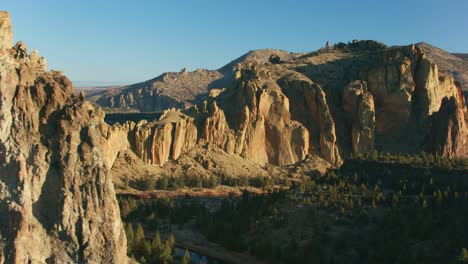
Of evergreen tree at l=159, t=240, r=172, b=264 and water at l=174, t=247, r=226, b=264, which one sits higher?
evergreen tree at l=159, t=240, r=172, b=264

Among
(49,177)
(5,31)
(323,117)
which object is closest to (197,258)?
(49,177)

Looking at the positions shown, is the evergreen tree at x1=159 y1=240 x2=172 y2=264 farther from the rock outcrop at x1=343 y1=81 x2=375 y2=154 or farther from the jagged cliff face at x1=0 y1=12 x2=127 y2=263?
the rock outcrop at x1=343 y1=81 x2=375 y2=154

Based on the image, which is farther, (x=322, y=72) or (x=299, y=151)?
(x=322, y=72)

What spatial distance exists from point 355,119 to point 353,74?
11981 millimetres

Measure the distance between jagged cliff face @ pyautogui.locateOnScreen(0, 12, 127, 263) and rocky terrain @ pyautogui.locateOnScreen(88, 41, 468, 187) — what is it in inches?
2654

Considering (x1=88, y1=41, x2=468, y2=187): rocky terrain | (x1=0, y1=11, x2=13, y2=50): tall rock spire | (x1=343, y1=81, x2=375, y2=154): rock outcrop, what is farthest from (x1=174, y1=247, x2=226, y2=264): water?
(x1=343, y1=81, x2=375, y2=154): rock outcrop

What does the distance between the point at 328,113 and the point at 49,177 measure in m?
89.9

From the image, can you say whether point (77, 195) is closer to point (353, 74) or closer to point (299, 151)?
point (299, 151)

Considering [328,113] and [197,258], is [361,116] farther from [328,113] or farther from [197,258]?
[197,258]

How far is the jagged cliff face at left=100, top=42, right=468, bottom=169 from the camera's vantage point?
119562 millimetres

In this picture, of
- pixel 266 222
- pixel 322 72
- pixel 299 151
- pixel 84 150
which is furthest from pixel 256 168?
pixel 84 150

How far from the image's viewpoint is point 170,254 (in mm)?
62906

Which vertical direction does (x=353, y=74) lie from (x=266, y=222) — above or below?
above

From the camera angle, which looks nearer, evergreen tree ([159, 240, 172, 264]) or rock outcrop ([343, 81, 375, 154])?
evergreen tree ([159, 240, 172, 264])
